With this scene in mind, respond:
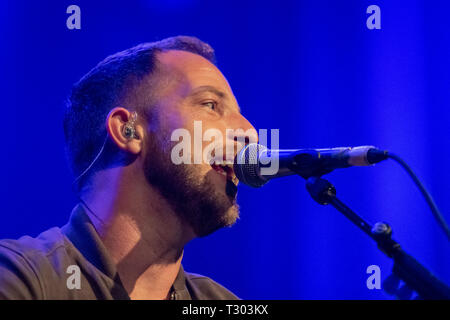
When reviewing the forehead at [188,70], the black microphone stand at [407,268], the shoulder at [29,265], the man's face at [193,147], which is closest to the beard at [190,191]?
the man's face at [193,147]

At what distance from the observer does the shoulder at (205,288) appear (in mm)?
2150

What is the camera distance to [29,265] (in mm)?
1584

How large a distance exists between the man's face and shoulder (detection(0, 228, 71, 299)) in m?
0.44

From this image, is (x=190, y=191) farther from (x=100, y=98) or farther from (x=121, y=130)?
(x=100, y=98)

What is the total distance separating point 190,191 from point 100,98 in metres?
0.56

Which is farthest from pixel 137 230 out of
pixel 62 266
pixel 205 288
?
pixel 205 288

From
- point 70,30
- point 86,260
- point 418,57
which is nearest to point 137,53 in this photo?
point 70,30

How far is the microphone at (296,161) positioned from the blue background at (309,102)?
0.79 metres

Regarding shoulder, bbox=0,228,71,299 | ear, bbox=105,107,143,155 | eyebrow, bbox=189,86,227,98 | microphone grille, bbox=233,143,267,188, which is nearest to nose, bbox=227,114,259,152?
eyebrow, bbox=189,86,227,98

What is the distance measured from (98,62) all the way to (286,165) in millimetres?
1149

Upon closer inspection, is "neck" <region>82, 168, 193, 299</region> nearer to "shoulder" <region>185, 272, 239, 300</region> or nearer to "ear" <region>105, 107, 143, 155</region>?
"ear" <region>105, 107, 143, 155</region>

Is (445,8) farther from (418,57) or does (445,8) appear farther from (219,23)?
(219,23)

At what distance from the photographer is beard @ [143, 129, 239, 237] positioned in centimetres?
185

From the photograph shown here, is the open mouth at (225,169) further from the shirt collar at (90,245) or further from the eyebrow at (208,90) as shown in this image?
the shirt collar at (90,245)
